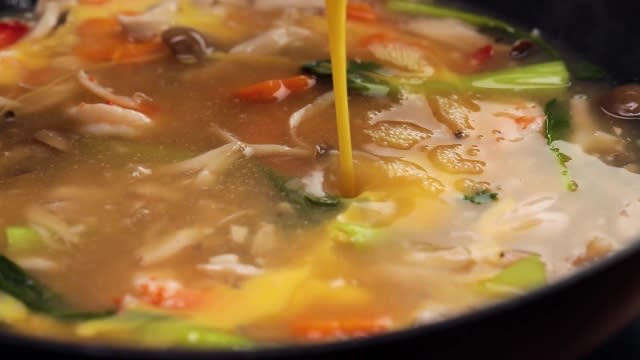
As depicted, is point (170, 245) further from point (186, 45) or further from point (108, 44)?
point (108, 44)

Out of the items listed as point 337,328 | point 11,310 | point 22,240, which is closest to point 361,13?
point 22,240

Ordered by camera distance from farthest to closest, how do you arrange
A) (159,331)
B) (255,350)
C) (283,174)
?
(283,174) → (159,331) → (255,350)

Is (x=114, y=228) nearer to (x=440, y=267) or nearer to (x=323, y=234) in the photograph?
(x=323, y=234)

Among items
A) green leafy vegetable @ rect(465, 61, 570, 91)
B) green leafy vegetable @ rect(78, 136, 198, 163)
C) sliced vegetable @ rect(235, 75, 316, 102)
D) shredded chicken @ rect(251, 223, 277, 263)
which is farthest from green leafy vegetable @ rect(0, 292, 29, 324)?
green leafy vegetable @ rect(465, 61, 570, 91)

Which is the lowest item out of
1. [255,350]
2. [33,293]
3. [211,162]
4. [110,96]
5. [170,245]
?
[255,350]

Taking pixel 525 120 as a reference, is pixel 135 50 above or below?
above

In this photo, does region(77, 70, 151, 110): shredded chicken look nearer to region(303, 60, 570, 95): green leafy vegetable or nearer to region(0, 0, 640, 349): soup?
region(0, 0, 640, 349): soup
